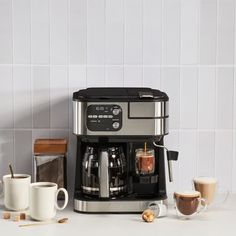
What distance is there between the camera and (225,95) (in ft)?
7.68

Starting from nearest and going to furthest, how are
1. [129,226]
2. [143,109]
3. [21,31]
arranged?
1. [129,226]
2. [143,109]
3. [21,31]

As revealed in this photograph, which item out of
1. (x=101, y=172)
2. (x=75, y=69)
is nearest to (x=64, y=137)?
(x=75, y=69)

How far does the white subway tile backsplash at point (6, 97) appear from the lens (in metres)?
2.32

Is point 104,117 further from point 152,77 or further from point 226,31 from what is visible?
point 226,31

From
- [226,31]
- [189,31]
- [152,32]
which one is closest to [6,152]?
[152,32]

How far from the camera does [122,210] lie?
2047mm

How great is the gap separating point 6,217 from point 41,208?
4.4 inches

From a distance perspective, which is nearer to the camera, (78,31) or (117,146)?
(117,146)

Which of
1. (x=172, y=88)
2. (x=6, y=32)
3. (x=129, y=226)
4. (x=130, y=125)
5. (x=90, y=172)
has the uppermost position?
(x=6, y=32)

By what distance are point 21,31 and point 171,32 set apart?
50cm

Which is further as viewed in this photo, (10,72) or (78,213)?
(10,72)

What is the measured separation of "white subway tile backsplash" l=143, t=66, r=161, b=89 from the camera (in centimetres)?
232

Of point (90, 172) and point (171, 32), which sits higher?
point (171, 32)

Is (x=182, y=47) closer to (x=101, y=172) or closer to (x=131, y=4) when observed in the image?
(x=131, y=4)
